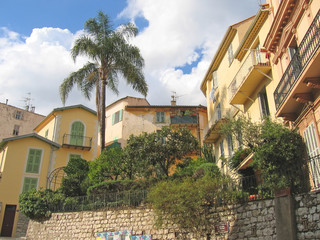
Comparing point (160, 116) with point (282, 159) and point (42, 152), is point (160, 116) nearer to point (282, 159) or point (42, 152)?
point (42, 152)

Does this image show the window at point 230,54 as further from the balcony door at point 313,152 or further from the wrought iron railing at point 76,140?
the wrought iron railing at point 76,140

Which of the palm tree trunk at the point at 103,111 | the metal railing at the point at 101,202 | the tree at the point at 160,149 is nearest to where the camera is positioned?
the metal railing at the point at 101,202

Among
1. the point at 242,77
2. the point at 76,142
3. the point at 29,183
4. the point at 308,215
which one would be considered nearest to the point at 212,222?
the point at 308,215

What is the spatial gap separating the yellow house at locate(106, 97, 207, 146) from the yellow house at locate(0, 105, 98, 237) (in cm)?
339

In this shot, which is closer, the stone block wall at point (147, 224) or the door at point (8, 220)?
the stone block wall at point (147, 224)

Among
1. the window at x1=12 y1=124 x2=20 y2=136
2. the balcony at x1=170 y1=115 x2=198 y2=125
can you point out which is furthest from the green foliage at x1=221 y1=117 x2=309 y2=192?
the window at x1=12 y1=124 x2=20 y2=136

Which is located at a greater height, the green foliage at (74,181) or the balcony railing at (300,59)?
the balcony railing at (300,59)

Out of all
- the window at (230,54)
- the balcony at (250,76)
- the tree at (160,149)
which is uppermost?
→ the window at (230,54)

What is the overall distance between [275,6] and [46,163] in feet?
71.8

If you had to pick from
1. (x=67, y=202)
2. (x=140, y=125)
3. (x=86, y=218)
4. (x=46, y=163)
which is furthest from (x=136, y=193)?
(x=140, y=125)

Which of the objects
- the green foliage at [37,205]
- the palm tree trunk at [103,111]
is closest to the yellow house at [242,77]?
the palm tree trunk at [103,111]

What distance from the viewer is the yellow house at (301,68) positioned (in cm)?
1071

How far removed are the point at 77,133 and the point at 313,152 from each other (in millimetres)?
24178

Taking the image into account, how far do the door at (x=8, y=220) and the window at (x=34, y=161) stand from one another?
10.4 ft
